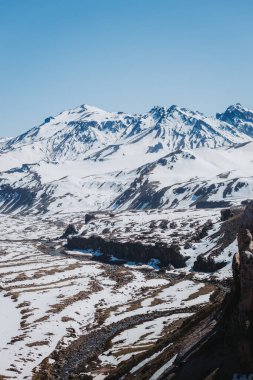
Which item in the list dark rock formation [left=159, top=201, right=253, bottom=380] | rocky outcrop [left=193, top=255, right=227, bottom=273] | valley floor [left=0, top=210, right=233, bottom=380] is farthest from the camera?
rocky outcrop [left=193, top=255, right=227, bottom=273]

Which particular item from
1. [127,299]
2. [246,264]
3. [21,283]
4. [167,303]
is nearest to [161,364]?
[246,264]

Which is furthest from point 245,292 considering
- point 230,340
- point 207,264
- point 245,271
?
point 207,264

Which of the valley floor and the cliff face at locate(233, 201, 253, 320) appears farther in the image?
the valley floor

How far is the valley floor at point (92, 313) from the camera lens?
2990 inches

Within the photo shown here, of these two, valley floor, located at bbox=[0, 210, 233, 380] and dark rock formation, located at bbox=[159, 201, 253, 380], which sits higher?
dark rock formation, located at bbox=[159, 201, 253, 380]

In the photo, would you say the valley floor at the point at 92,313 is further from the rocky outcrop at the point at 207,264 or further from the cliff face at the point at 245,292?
the cliff face at the point at 245,292

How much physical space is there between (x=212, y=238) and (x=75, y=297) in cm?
7325

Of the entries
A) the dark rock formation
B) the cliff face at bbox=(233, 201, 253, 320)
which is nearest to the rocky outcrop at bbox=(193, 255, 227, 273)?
the dark rock formation

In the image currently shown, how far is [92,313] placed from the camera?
360ft

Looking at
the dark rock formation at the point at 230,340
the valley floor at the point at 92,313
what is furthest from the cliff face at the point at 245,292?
the valley floor at the point at 92,313

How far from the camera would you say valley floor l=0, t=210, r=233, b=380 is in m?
75.9

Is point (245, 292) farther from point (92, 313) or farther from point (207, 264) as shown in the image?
point (207, 264)

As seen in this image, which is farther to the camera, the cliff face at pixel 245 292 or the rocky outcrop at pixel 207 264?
the rocky outcrop at pixel 207 264

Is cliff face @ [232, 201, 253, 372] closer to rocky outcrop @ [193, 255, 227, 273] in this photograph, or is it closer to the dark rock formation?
the dark rock formation
